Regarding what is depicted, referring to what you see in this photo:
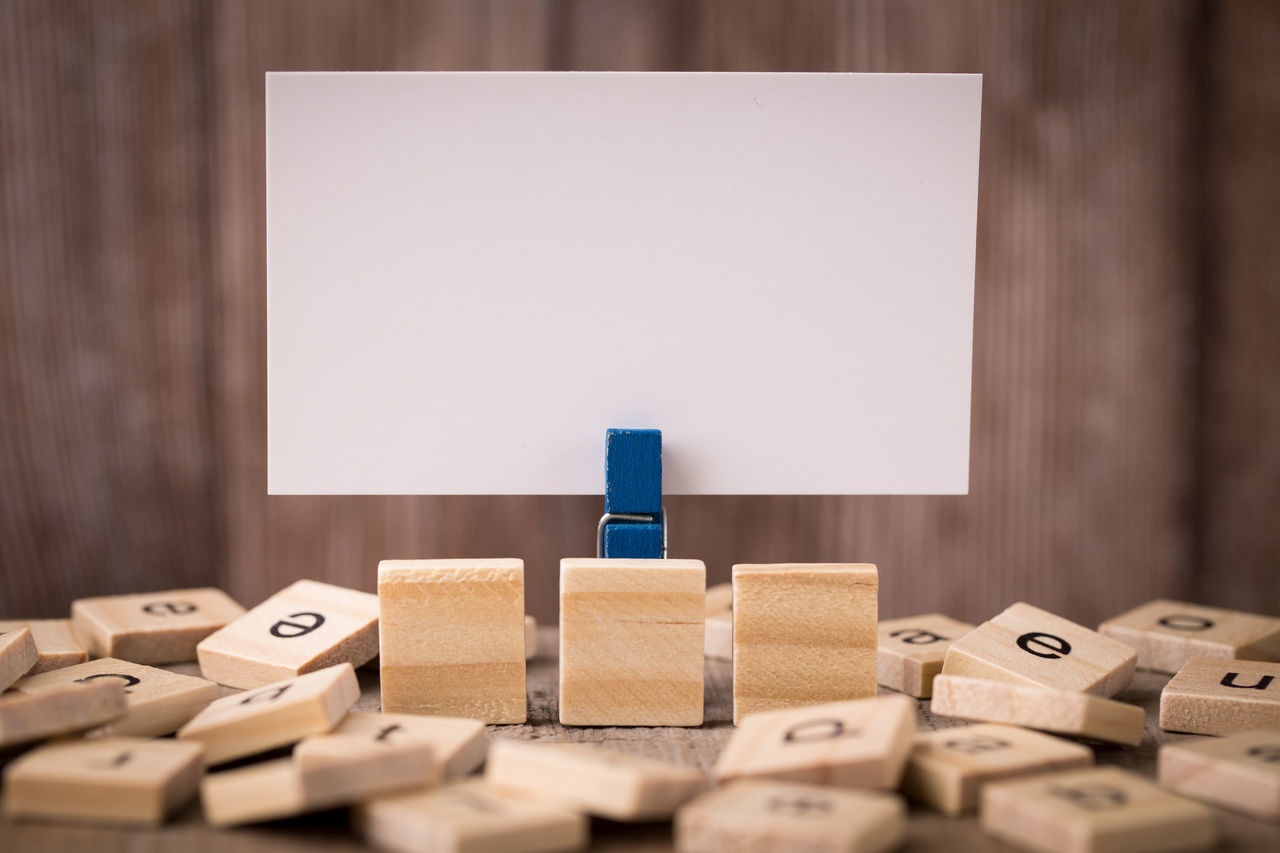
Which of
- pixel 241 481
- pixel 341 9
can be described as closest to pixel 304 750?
pixel 241 481

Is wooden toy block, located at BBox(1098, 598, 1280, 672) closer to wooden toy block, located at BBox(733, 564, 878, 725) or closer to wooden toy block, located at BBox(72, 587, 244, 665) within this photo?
wooden toy block, located at BBox(733, 564, 878, 725)

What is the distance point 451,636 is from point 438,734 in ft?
0.33

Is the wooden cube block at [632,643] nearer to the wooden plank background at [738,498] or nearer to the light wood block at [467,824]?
the light wood block at [467,824]

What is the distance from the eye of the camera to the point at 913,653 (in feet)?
2.73

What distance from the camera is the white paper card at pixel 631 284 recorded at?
2.77ft

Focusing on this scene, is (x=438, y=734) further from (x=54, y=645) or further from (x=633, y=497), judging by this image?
(x=54, y=645)

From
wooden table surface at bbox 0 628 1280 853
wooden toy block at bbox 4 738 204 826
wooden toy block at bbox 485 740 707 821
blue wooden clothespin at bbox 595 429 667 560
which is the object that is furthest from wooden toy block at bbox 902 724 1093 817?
wooden toy block at bbox 4 738 204 826

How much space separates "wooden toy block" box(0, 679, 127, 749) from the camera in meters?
0.59

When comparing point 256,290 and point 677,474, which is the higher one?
point 256,290

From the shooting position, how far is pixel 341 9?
1.17 meters

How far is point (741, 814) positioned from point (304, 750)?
24cm

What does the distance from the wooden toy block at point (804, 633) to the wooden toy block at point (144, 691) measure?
15.0 inches

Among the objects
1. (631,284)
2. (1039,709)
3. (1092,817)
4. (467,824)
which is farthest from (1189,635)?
(467,824)

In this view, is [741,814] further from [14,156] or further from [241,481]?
[14,156]
